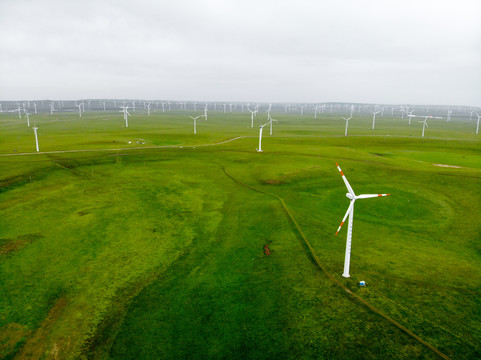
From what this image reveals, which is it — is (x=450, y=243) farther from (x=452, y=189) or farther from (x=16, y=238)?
(x=16, y=238)

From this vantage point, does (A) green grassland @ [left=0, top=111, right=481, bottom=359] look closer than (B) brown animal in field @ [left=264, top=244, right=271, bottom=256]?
Yes

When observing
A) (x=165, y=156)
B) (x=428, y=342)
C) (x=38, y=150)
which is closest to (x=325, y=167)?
(x=165, y=156)

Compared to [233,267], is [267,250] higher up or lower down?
higher up

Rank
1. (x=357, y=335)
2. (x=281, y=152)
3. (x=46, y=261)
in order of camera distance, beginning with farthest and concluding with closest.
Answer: (x=281, y=152), (x=46, y=261), (x=357, y=335)

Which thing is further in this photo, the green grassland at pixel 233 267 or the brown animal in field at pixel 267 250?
the brown animal in field at pixel 267 250

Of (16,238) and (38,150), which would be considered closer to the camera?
(16,238)

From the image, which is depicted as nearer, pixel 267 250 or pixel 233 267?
pixel 233 267

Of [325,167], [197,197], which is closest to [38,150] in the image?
[197,197]

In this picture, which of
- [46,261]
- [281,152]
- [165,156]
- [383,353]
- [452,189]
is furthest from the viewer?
[281,152]
